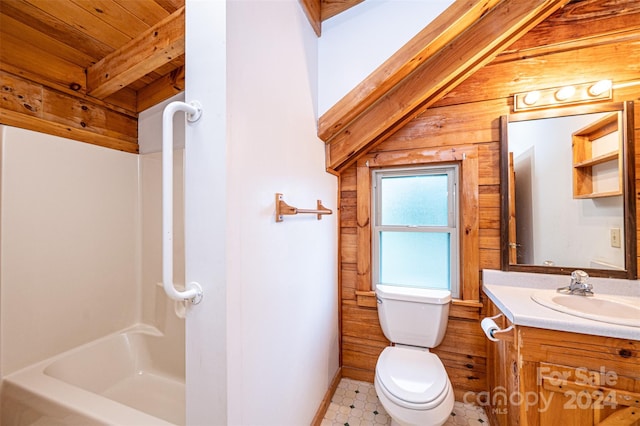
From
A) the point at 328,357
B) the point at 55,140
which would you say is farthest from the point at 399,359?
the point at 55,140

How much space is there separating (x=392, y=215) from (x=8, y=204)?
231cm

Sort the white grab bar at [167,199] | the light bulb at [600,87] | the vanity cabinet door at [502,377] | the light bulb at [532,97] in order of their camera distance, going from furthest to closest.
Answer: the light bulb at [532,97] → the light bulb at [600,87] → the vanity cabinet door at [502,377] → the white grab bar at [167,199]

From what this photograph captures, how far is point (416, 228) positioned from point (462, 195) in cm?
39

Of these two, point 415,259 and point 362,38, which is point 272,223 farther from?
point 415,259

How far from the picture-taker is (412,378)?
1378 millimetres

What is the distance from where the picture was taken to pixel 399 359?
5.07ft

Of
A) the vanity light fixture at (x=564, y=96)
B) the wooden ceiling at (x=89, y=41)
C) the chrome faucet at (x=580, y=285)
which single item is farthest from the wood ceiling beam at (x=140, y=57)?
the chrome faucet at (x=580, y=285)

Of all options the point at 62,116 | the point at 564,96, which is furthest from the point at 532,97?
the point at 62,116

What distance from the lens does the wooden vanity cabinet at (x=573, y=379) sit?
1036 millimetres

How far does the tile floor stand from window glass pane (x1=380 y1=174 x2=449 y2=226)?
126 centimetres

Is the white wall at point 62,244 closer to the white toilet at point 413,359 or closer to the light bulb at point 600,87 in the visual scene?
the white toilet at point 413,359

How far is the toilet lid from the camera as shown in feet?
4.14

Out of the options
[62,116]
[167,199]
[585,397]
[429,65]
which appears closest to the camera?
[167,199]

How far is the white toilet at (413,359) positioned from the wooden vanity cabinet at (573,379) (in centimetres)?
36
